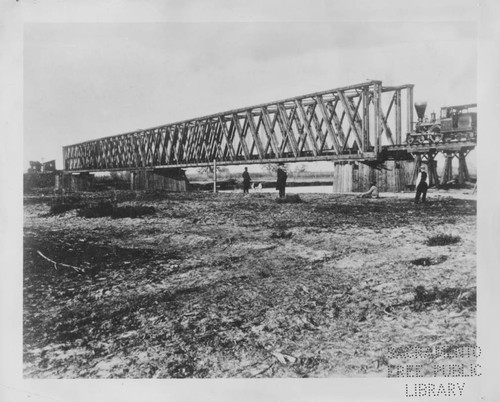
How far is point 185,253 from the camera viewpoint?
6598 mm

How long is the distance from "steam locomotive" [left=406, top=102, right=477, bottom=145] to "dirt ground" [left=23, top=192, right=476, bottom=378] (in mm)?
5772

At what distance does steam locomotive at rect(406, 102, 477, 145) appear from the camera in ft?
39.8

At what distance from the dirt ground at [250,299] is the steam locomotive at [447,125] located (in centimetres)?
577

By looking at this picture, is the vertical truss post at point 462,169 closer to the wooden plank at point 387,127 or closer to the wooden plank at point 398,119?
the wooden plank at point 398,119

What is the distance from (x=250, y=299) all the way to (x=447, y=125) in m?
10.7

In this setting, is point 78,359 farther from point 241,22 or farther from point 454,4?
point 454,4

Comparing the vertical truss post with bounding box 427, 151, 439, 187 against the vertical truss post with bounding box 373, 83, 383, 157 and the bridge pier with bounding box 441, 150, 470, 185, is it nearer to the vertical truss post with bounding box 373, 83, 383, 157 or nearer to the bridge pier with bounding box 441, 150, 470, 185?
the bridge pier with bounding box 441, 150, 470, 185

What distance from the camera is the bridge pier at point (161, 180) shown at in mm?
22625

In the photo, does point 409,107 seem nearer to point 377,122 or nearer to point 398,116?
point 377,122

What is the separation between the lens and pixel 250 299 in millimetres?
4945

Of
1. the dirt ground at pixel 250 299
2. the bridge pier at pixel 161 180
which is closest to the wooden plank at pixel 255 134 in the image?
the bridge pier at pixel 161 180

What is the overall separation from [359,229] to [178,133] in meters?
16.2

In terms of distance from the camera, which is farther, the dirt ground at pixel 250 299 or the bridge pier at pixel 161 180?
the bridge pier at pixel 161 180

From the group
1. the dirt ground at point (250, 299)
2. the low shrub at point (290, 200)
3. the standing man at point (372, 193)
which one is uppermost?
the standing man at point (372, 193)
